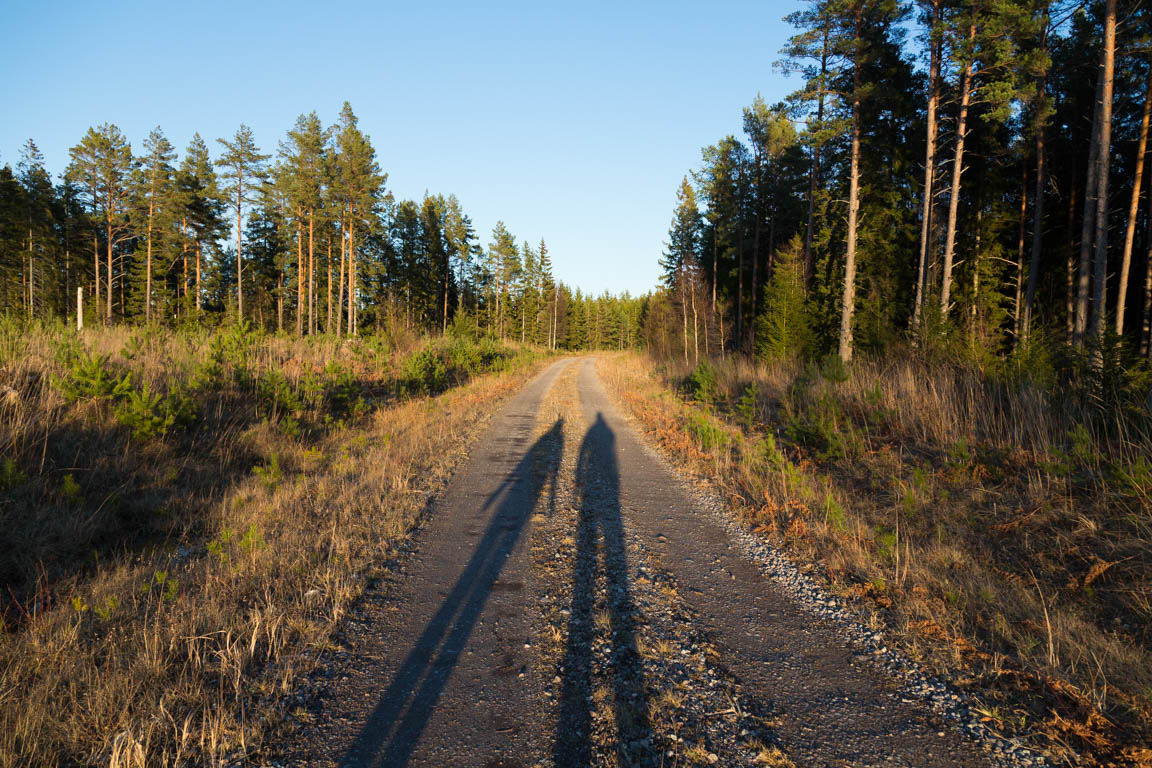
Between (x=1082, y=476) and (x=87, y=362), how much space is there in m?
11.3

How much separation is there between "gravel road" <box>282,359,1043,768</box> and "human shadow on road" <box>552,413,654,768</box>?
11mm

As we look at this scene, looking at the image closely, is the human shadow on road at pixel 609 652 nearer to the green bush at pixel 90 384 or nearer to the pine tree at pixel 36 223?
the green bush at pixel 90 384

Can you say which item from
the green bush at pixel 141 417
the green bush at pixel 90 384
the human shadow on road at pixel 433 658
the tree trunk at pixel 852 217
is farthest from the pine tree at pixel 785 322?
the green bush at pixel 90 384

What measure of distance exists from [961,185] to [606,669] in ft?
91.1

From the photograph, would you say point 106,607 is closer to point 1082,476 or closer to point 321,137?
point 1082,476

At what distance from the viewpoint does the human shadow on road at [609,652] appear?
233cm

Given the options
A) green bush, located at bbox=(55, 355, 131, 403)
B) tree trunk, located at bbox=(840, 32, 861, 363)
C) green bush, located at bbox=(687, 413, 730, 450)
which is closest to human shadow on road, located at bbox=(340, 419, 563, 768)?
green bush, located at bbox=(687, 413, 730, 450)

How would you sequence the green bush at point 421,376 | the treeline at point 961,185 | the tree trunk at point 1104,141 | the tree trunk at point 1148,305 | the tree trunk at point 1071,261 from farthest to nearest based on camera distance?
the tree trunk at point 1071,261 → the tree trunk at point 1148,305 → the green bush at point 421,376 → the treeline at point 961,185 → the tree trunk at point 1104,141

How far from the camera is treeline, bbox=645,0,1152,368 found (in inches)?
495

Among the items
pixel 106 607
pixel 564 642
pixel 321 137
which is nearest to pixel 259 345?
pixel 106 607

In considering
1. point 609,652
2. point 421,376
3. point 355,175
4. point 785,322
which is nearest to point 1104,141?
point 785,322

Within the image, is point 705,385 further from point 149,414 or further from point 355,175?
point 355,175

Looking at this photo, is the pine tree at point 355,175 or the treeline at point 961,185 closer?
the treeline at point 961,185

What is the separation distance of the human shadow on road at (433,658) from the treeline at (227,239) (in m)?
22.5
